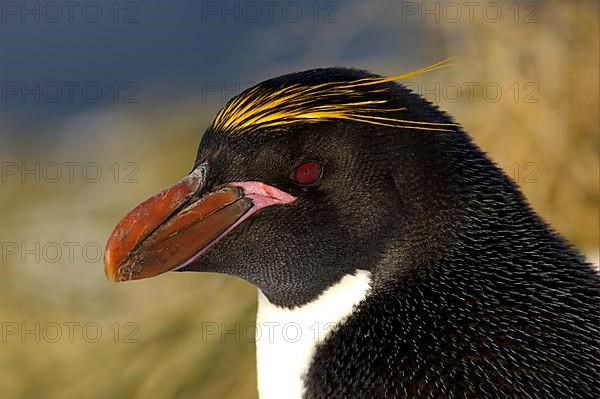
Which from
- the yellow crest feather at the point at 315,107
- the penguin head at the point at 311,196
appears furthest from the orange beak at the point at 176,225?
the yellow crest feather at the point at 315,107

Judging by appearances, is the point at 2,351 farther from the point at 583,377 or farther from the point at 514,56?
the point at 583,377

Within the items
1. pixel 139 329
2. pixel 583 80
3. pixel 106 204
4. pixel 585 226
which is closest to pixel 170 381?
pixel 139 329

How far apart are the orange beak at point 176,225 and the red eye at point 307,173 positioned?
4 centimetres

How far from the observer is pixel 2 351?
4.82m

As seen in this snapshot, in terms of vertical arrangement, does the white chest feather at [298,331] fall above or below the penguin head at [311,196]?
below

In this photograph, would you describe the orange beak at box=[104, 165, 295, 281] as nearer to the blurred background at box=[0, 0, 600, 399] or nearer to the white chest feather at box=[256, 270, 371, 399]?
the white chest feather at box=[256, 270, 371, 399]

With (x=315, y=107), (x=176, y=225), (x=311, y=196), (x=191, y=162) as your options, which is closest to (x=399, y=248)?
(x=311, y=196)

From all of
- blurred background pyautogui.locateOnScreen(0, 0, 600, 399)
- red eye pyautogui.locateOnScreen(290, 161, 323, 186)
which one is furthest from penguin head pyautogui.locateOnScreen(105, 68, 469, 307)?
blurred background pyautogui.locateOnScreen(0, 0, 600, 399)

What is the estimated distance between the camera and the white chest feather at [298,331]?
230 cm

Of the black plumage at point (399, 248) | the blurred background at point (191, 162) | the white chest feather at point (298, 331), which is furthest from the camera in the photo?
the blurred background at point (191, 162)

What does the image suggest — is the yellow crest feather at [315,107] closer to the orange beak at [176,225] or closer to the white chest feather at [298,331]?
the orange beak at [176,225]

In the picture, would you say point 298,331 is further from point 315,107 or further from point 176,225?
point 315,107

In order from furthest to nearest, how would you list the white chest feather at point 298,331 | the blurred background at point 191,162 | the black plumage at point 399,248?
the blurred background at point 191,162, the white chest feather at point 298,331, the black plumage at point 399,248

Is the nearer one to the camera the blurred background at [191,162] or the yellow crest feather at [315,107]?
the yellow crest feather at [315,107]
